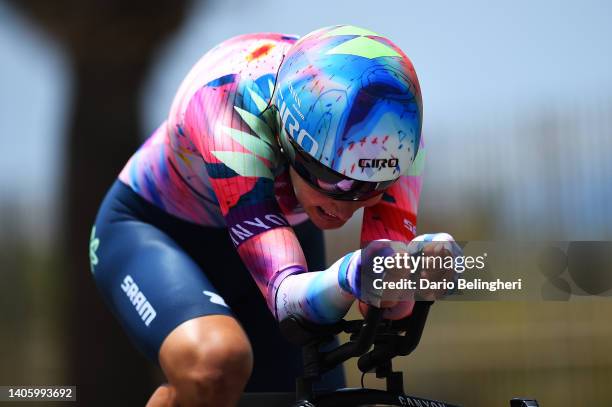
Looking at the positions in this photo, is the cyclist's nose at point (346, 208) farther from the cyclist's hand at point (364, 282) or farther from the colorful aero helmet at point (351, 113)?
the cyclist's hand at point (364, 282)

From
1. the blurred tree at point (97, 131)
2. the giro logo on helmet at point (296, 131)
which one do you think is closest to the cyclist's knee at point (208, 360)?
the giro logo on helmet at point (296, 131)

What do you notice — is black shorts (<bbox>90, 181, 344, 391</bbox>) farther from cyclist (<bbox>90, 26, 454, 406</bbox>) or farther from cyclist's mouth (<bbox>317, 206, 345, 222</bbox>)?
cyclist's mouth (<bbox>317, 206, 345, 222</bbox>)

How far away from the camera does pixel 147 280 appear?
1969mm

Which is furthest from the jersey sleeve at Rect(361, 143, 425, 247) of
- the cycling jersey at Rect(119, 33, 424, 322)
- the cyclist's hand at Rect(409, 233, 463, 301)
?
the cyclist's hand at Rect(409, 233, 463, 301)

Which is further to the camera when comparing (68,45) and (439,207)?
(68,45)

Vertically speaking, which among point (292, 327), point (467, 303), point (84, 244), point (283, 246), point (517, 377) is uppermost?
point (283, 246)

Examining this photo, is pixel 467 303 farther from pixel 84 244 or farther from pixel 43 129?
pixel 43 129

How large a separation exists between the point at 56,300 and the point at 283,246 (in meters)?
2.74

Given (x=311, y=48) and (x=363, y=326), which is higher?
(x=311, y=48)

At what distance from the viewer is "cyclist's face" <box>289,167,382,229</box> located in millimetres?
1771

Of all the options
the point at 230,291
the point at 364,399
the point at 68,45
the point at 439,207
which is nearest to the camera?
the point at 364,399

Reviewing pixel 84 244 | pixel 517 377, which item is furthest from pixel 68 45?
pixel 517 377

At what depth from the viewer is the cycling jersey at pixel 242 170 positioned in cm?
171

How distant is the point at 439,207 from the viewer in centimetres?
399
